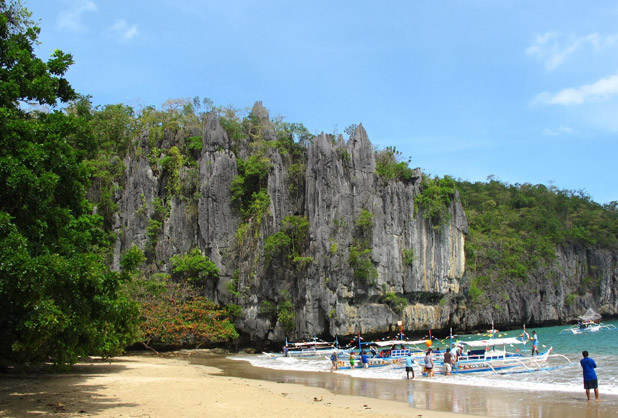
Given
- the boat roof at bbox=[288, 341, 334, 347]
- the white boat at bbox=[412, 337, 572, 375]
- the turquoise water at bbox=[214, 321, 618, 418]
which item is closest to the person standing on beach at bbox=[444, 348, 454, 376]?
the white boat at bbox=[412, 337, 572, 375]

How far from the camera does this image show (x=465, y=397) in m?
15.6

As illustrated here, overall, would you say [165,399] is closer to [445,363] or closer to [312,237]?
[445,363]

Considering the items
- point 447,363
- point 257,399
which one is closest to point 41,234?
point 257,399

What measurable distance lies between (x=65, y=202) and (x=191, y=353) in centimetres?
2453

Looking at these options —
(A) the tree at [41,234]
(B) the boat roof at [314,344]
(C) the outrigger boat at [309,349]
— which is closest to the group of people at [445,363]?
(C) the outrigger boat at [309,349]

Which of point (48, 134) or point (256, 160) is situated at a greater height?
point (256, 160)

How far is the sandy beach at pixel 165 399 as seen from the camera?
1082 cm

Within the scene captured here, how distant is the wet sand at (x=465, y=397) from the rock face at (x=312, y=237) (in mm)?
14507

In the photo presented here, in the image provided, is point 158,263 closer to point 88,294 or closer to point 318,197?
point 318,197

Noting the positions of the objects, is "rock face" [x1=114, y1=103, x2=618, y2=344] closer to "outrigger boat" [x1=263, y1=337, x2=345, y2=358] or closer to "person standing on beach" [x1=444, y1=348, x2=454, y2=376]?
"outrigger boat" [x1=263, y1=337, x2=345, y2=358]

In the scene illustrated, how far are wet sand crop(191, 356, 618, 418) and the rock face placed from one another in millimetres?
14507

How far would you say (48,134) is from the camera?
11.7 metres

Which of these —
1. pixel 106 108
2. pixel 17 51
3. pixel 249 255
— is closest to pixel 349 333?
pixel 249 255

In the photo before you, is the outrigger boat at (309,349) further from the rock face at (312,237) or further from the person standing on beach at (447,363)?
the person standing on beach at (447,363)
